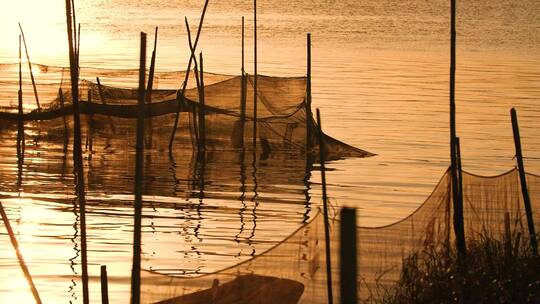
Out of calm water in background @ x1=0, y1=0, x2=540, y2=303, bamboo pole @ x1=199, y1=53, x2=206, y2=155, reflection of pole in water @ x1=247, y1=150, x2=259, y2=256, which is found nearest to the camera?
calm water in background @ x1=0, y1=0, x2=540, y2=303

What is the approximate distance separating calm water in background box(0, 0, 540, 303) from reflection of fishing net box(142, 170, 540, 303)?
1990 mm

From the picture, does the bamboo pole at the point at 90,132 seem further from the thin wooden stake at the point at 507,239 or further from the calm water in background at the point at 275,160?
the thin wooden stake at the point at 507,239

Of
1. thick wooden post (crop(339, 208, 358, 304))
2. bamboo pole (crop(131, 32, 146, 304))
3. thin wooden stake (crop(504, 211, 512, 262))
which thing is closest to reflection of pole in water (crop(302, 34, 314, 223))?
thin wooden stake (crop(504, 211, 512, 262))

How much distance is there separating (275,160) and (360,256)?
26.5 ft

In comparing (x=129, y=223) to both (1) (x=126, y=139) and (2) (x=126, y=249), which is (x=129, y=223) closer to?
(2) (x=126, y=249)

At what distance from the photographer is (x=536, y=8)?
1811 inches

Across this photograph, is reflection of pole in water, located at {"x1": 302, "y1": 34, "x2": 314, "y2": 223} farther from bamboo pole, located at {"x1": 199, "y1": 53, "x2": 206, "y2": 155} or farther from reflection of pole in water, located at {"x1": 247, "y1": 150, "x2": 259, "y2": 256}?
bamboo pole, located at {"x1": 199, "y1": 53, "x2": 206, "y2": 155}

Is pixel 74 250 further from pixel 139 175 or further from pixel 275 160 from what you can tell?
pixel 275 160

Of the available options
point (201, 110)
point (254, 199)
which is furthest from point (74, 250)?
point (201, 110)

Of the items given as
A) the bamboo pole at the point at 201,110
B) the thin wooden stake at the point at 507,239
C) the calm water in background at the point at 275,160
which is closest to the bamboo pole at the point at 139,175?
the thin wooden stake at the point at 507,239

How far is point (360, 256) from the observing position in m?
6.42

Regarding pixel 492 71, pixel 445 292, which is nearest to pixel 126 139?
pixel 445 292

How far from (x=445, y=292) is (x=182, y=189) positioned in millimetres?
7114

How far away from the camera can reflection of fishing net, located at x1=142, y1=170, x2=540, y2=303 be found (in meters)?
5.93
